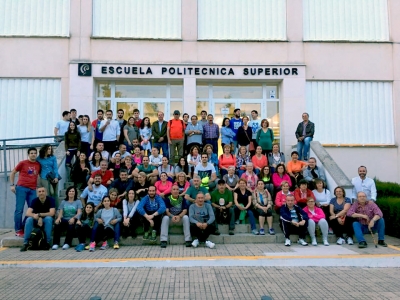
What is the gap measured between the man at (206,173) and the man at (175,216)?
111 centimetres

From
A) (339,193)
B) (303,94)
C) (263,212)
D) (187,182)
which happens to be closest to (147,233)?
(187,182)

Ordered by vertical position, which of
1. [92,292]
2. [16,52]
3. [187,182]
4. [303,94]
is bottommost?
[92,292]

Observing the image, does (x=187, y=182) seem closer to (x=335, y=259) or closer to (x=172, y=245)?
(x=172, y=245)

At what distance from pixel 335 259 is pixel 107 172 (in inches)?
232

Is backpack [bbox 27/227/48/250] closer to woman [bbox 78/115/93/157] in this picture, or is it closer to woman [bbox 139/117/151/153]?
woman [bbox 78/115/93/157]

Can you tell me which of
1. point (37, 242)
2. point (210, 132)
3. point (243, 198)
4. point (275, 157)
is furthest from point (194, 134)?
point (37, 242)

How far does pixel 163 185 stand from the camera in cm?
970

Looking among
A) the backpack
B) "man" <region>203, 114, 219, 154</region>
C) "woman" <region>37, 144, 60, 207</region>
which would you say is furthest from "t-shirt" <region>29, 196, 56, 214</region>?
"man" <region>203, 114, 219, 154</region>

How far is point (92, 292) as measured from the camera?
5.62m

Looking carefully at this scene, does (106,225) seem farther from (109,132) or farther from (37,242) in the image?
(109,132)

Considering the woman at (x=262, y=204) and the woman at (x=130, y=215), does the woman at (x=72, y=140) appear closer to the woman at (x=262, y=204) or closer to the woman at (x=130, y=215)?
the woman at (x=130, y=215)

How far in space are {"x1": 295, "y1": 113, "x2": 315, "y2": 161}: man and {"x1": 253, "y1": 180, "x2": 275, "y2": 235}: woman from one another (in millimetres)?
3054

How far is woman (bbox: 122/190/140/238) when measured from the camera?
8.78m

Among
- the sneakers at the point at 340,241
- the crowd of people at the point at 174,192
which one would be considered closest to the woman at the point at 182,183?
the crowd of people at the point at 174,192
